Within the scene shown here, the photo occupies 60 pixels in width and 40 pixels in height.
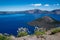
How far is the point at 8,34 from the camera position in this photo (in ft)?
18.3

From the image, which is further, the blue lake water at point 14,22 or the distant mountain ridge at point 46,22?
the distant mountain ridge at point 46,22

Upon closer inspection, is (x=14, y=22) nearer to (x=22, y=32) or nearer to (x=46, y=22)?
(x=22, y=32)

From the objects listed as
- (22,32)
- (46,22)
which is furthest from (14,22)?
(46,22)

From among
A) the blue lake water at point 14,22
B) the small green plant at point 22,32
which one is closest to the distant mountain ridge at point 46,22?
the blue lake water at point 14,22

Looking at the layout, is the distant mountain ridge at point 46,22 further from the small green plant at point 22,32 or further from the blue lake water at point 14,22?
the small green plant at point 22,32

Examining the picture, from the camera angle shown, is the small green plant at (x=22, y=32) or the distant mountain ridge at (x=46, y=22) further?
the distant mountain ridge at (x=46, y=22)

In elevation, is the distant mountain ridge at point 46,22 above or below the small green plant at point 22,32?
above

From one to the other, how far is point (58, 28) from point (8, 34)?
1969 mm

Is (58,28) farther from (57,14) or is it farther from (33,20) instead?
(33,20)

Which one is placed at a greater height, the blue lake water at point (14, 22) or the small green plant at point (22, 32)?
the blue lake water at point (14, 22)

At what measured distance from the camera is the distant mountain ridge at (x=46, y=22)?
18.9 ft

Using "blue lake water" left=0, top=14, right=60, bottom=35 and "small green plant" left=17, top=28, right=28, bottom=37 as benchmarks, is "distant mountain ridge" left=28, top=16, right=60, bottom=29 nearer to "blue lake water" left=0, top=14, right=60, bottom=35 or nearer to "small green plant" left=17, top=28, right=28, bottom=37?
"blue lake water" left=0, top=14, right=60, bottom=35

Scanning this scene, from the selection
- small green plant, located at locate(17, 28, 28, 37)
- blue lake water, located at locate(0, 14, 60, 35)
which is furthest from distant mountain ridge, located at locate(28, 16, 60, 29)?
small green plant, located at locate(17, 28, 28, 37)

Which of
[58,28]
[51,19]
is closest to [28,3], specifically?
[51,19]
